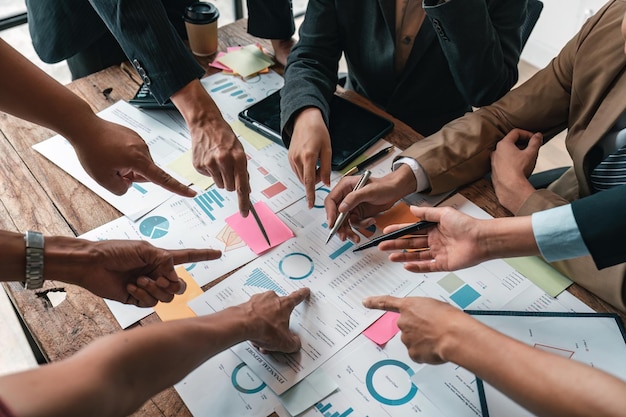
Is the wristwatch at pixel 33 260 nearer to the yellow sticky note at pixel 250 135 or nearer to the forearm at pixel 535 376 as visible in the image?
the yellow sticky note at pixel 250 135

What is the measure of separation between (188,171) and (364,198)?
1.44ft

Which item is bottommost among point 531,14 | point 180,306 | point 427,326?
point 180,306

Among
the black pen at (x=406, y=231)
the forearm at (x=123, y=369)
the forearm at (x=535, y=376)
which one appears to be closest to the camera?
the forearm at (x=123, y=369)

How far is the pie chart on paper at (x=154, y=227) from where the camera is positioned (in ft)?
3.52

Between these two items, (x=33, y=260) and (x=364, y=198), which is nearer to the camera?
(x=33, y=260)

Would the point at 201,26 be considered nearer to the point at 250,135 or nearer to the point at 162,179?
the point at 250,135

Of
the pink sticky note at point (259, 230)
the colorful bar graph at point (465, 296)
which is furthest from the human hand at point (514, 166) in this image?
the pink sticky note at point (259, 230)

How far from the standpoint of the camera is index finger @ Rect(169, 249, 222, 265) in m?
0.96

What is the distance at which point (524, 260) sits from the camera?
102 centimetres

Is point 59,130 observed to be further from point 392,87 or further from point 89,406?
point 392,87

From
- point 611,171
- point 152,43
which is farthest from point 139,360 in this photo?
point 611,171

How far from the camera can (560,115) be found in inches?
47.8

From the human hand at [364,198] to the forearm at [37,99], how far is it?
560 mm

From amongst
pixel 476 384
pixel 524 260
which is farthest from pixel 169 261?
pixel 524 260
